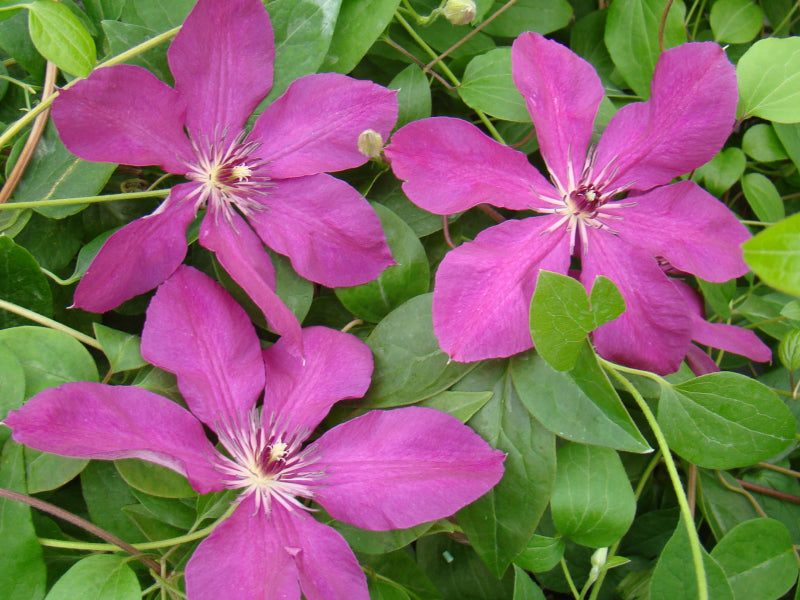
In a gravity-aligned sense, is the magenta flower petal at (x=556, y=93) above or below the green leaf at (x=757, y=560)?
above

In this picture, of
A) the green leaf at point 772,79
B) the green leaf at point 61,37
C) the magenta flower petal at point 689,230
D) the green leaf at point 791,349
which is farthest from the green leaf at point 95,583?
the green leaf at point 772,79

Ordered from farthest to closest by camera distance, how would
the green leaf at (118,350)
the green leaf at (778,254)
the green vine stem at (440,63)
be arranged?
the green vine stem at (440,63)
the green leaf at (118,350)
the green leaf at (778,254)

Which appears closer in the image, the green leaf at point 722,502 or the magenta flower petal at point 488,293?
the magenta flower petal at point 488,293

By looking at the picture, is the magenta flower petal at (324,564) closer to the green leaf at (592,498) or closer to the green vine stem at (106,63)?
the green leaf at (592,498)

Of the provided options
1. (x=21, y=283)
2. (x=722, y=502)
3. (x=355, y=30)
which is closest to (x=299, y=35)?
(x=355, y=30)

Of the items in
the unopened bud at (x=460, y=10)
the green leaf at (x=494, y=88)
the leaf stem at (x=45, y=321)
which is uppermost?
the unopened bud at (x=460, y=10)

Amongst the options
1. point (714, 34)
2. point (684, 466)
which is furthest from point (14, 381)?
point (714, 34)

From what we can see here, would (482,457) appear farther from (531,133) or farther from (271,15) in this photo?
(271,15)

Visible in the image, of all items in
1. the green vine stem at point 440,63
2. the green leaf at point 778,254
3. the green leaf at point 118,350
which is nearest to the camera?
the green leaf at point 778,254
